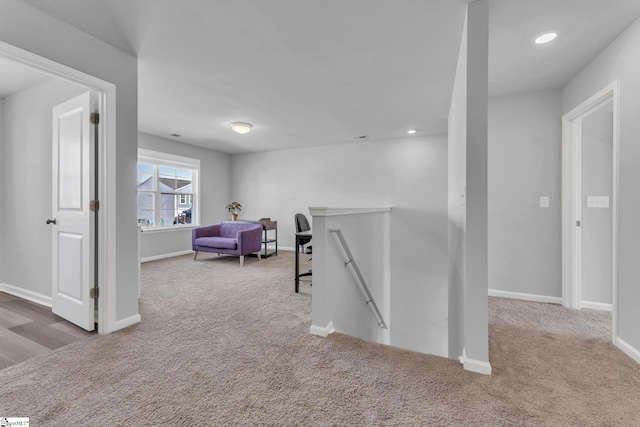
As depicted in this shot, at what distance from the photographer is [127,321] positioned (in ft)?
7.61

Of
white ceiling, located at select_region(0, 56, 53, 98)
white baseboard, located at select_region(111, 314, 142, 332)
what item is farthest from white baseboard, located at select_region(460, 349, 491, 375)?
white ceiling, located at select_region(0, 56, 53, 98)

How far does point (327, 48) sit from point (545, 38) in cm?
168

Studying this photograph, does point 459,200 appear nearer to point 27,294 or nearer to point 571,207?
point 571,207

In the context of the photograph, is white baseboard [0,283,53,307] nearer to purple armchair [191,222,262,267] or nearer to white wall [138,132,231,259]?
white wall [138,132,231,259]

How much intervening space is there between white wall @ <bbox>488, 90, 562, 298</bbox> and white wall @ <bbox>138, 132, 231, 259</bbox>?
5.52 meters

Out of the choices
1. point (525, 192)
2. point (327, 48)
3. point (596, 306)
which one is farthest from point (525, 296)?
point (327, 48)

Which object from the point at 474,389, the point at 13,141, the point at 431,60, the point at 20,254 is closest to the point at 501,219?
the point at 431,60

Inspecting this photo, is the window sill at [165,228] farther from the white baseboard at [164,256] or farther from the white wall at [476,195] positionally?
the white wall at [476,195]

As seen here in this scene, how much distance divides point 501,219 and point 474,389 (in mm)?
2252

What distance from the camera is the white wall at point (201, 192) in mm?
5148

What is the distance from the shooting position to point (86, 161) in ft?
7.38

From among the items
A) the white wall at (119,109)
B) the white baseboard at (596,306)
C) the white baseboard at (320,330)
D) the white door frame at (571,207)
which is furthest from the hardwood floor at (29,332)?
the white baseboard at (596,306)

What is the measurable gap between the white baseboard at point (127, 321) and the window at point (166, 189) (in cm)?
335

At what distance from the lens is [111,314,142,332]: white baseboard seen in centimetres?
225
